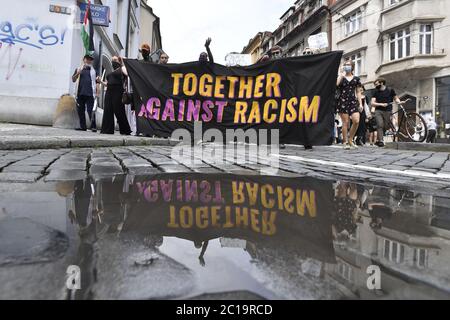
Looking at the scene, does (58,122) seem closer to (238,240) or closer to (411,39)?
(238,240)

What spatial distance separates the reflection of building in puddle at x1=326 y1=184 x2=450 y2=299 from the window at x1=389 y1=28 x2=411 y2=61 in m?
22.1

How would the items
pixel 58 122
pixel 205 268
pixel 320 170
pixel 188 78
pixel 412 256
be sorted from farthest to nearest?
1. pixel 58 122
2. pixel 188 78
3. pixel 320 170
4. pixel 412 256
5. pixel 205 268

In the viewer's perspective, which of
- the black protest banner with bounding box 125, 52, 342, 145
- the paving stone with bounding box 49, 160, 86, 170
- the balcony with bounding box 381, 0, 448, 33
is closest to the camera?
Result: the paving stone with bounding box 49, 160, 86, 170

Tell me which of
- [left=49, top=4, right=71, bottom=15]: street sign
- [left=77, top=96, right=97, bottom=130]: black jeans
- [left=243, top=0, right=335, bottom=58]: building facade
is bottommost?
[left=77, top=96, right=97, bottom=130]: black jeans

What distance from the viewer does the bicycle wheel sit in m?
7.98

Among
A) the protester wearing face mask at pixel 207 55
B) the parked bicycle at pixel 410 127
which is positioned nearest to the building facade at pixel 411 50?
the parked bicycle at pixel 410 127

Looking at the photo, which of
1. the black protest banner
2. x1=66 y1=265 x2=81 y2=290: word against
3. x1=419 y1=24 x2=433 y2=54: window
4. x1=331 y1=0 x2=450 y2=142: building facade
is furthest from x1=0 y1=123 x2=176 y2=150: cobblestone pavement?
x1=419 y1=24 x2=433 y2=54: window

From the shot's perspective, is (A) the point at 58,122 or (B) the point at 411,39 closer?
(A) the point at 58,122

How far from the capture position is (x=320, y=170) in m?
3.41

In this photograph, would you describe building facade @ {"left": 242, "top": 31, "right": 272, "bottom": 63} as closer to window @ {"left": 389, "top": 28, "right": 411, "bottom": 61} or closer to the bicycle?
window @ {"left": 389, "top": 28, "right": 411, "bottom": 61}

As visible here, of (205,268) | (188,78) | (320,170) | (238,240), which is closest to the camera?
(205,268)

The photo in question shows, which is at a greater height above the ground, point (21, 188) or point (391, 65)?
point (391, 65)
